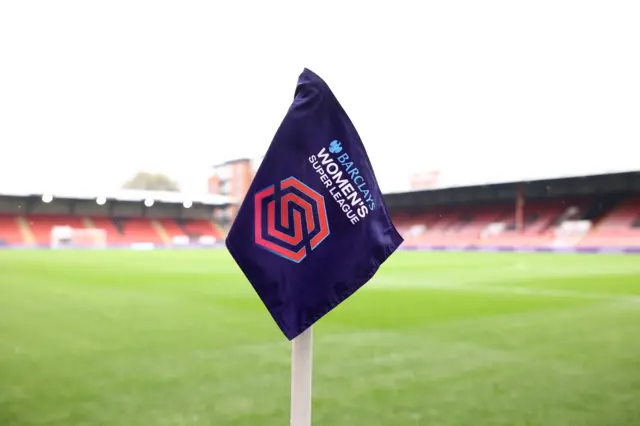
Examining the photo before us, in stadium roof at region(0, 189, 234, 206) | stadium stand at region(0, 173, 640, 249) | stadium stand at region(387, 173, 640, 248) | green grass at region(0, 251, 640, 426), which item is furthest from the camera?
stadium roof at region(0, 189, 234, 206)

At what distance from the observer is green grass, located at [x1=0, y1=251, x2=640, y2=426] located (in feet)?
11.6

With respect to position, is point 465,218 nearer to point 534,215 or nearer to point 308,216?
point 534,215

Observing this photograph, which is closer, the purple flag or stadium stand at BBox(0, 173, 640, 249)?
the purple flag

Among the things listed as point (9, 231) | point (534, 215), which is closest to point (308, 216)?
point (534, 215)

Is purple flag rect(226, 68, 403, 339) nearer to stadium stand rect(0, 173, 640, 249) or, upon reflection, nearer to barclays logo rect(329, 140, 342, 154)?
barclays logo rect(329, 140, 342, 154)

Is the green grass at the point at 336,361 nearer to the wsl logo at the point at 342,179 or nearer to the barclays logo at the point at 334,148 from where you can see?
the wsl logo at the point at 342,179

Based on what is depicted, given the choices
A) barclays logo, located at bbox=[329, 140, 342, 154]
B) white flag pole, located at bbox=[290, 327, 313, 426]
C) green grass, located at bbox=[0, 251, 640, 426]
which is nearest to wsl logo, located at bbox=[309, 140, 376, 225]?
barclays logo, located at bbox=[329, 140, 342, 154]

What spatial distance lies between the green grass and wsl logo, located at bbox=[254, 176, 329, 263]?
1.91 metres

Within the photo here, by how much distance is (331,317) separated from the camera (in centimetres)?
759

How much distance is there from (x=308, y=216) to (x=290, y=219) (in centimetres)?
6

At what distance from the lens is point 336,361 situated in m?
4.97

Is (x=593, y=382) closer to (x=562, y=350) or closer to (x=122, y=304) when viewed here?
(x=562, y=350)

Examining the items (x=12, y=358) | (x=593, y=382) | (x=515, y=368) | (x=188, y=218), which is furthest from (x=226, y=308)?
(x=188, y=218)

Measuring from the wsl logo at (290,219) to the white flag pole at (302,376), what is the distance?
310 mm
